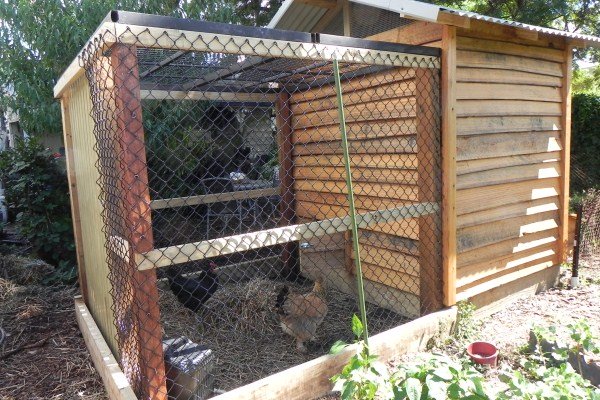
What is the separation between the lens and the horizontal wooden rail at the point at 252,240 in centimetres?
205

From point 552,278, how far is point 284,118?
3008 mm

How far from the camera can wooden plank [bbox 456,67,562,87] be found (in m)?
3.12

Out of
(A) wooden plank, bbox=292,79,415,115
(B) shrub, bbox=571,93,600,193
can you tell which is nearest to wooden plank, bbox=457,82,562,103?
(A) wooden plank, bbox=292,79,415,115

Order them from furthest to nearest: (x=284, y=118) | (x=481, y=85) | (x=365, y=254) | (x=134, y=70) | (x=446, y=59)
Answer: (x=284, y=118) < (x=365, y=254) < (x=481, y=85) < (x=446, y=59) < (x=134, y=70)

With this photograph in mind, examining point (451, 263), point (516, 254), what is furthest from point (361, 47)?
point (516, 254)

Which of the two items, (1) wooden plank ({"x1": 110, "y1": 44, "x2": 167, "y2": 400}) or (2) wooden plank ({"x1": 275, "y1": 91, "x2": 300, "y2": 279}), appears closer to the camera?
(1) wooden plank ({"x1": 110, "y1": 44, "x2": 167, "y2": 400})

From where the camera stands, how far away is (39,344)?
10.8ft

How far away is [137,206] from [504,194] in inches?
109

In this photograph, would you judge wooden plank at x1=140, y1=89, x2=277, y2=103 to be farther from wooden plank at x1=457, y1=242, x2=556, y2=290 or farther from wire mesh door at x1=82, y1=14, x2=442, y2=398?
wooden plank at x1=457, y1=242, x2=556, y2=290

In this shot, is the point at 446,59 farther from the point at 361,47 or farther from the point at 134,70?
the point at 134,70

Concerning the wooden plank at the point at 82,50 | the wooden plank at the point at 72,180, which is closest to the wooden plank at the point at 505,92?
the wooden plank at the point at 82,50

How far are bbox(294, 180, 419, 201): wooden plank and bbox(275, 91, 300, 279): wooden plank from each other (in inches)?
4.8

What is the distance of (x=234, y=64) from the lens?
313 cm

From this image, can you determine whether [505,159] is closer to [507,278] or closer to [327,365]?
[507,278]
